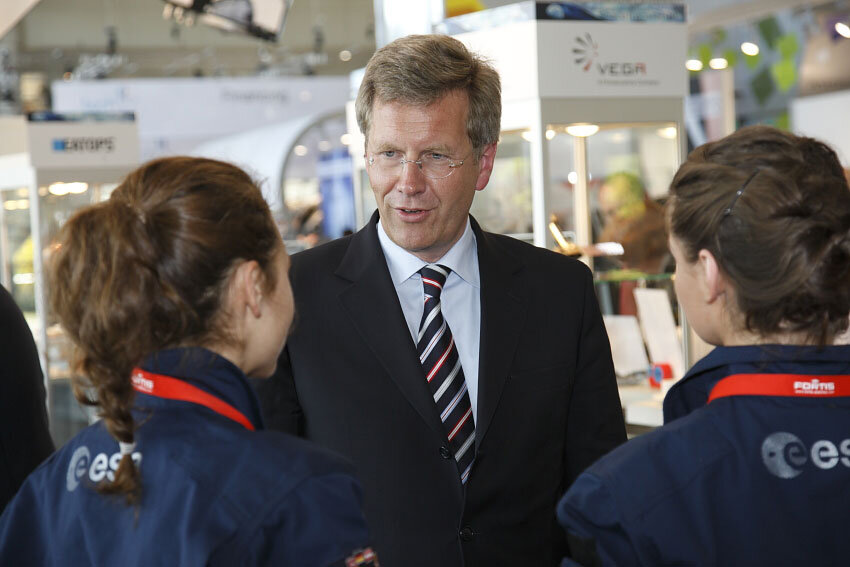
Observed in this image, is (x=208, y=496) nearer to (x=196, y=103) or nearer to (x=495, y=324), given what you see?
(x=495, y=324)

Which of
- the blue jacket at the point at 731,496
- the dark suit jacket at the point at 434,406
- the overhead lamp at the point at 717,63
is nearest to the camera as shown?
the blue jacket at the point at 731,496

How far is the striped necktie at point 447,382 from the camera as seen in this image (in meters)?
→ 1.89

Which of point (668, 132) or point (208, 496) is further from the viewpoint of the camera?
point (668, 132)

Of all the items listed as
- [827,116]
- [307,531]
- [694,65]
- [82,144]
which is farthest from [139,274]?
[694,65]

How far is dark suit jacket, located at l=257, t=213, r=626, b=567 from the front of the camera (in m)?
1.85

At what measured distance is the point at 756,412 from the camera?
1.25m

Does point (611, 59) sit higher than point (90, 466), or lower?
higher

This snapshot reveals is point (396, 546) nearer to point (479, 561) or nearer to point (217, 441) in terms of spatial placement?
point (479, 561)

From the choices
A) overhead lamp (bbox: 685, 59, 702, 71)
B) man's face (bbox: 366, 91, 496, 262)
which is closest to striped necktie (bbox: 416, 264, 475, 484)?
man's face (bbox: 366, 91, 496, 262)

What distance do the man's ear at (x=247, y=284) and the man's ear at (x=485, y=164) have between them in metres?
0.96

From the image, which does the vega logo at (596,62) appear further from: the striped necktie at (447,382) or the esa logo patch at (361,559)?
the esa logo patch at (361,559)

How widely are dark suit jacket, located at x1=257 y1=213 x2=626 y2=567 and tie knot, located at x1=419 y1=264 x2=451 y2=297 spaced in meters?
0.08

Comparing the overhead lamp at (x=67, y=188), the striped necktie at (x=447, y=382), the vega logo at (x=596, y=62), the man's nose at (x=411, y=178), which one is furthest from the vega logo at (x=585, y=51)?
the overhead lamp at (x=67, y=188)

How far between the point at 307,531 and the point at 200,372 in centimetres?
24
